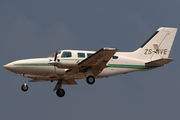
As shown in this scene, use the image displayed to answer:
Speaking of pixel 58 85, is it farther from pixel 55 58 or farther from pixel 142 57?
pixel 142 57

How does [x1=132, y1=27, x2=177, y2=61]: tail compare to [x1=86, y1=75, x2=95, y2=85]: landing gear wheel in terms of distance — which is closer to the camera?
[x1=86, y1=75, x2=95, y2=85]: landing gear wheel

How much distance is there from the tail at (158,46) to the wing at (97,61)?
4.30m

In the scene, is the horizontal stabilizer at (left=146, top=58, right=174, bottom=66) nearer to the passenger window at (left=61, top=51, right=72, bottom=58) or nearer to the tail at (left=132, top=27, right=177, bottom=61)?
the tail at (left=132, top=27, right=177, bottom=61)

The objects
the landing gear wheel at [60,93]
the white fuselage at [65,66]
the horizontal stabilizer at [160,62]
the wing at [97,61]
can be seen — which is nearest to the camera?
the wing at [97,61]

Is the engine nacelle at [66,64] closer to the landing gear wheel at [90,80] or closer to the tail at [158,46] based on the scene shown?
the landing gear wheel at [90,80]

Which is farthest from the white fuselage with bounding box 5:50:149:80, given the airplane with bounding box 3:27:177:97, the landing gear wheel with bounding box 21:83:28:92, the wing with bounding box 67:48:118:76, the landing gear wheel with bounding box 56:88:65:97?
the landing gear wheel with bounding box 56:88:65:97

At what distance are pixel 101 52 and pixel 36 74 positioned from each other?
6234mm

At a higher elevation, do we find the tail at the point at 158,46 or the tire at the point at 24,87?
the tail at the point at 158,46

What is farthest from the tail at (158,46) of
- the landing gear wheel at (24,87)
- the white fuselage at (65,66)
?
the landing gear wheel at (24,87)

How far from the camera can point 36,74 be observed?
86.1 ft

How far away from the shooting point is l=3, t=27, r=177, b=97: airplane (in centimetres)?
2436

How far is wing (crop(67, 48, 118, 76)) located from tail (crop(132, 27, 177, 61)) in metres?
4.30

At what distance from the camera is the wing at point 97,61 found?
2316 cm

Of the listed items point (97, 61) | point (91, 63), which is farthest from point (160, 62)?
point (91, 63)
